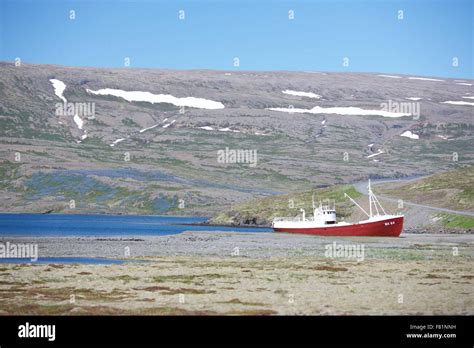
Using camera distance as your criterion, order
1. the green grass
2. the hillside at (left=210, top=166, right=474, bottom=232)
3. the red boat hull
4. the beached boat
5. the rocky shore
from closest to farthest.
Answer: the rocky shore, the red boat hull, the beached boat, the hillside at (left=210, top=166, right=474, bottom=232), the green grass

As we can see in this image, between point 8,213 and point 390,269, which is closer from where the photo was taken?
point 390,269

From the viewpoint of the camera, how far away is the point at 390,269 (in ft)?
189

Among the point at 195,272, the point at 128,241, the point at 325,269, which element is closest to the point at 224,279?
the point at 195,272

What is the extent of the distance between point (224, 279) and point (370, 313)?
15702 mm

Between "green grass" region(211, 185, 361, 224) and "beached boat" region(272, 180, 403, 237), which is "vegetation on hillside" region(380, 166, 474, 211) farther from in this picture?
"beached boat" region(272, 180, 403, 237)

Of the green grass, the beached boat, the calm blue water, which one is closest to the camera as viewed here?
the beached boat

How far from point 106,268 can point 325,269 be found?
17161 mm
